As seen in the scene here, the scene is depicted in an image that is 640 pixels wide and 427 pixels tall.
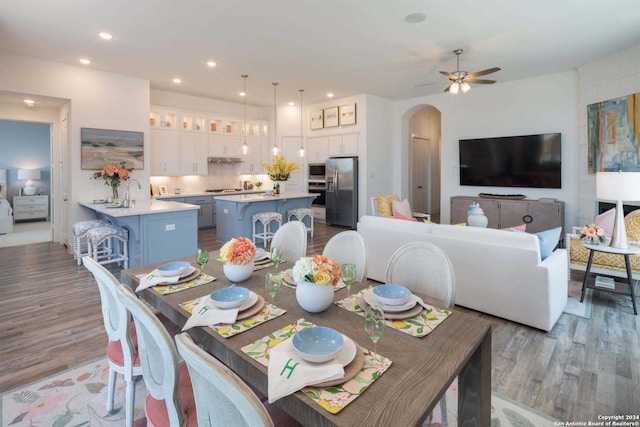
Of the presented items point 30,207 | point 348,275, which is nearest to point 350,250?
point 348,275

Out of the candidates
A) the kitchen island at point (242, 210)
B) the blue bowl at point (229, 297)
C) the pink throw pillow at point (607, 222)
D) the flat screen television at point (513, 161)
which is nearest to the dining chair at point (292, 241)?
the blue bowl at point (229, 297)

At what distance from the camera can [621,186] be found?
298 centimetres

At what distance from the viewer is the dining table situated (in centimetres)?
89

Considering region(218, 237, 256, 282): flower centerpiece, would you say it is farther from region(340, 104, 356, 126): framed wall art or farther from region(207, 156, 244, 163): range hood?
region(207, 156, 244, 163): range hood

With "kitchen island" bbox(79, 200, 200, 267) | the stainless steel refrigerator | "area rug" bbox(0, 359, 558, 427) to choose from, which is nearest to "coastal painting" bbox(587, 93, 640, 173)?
the stainless steel refrigerator

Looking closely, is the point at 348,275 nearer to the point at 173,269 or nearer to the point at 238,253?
the point at 238,253

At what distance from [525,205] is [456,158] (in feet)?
6.04

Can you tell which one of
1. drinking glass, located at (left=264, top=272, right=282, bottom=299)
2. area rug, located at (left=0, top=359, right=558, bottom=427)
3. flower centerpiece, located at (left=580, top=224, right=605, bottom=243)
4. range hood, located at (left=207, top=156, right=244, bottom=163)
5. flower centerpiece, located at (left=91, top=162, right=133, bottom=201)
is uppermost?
range hood, located at (left=207, top=156, right=244, bottom=163)

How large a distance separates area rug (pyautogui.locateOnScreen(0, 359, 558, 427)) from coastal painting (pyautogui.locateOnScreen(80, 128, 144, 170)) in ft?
13.9

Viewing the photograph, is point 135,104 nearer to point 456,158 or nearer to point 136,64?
point 136,64

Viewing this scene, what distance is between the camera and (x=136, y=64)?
5.22 meters

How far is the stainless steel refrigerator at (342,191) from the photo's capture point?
24.9 ft

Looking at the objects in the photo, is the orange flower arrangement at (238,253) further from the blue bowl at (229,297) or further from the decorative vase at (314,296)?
the decorative vase at (314,296)

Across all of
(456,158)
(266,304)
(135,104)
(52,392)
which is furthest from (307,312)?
(456,158)
